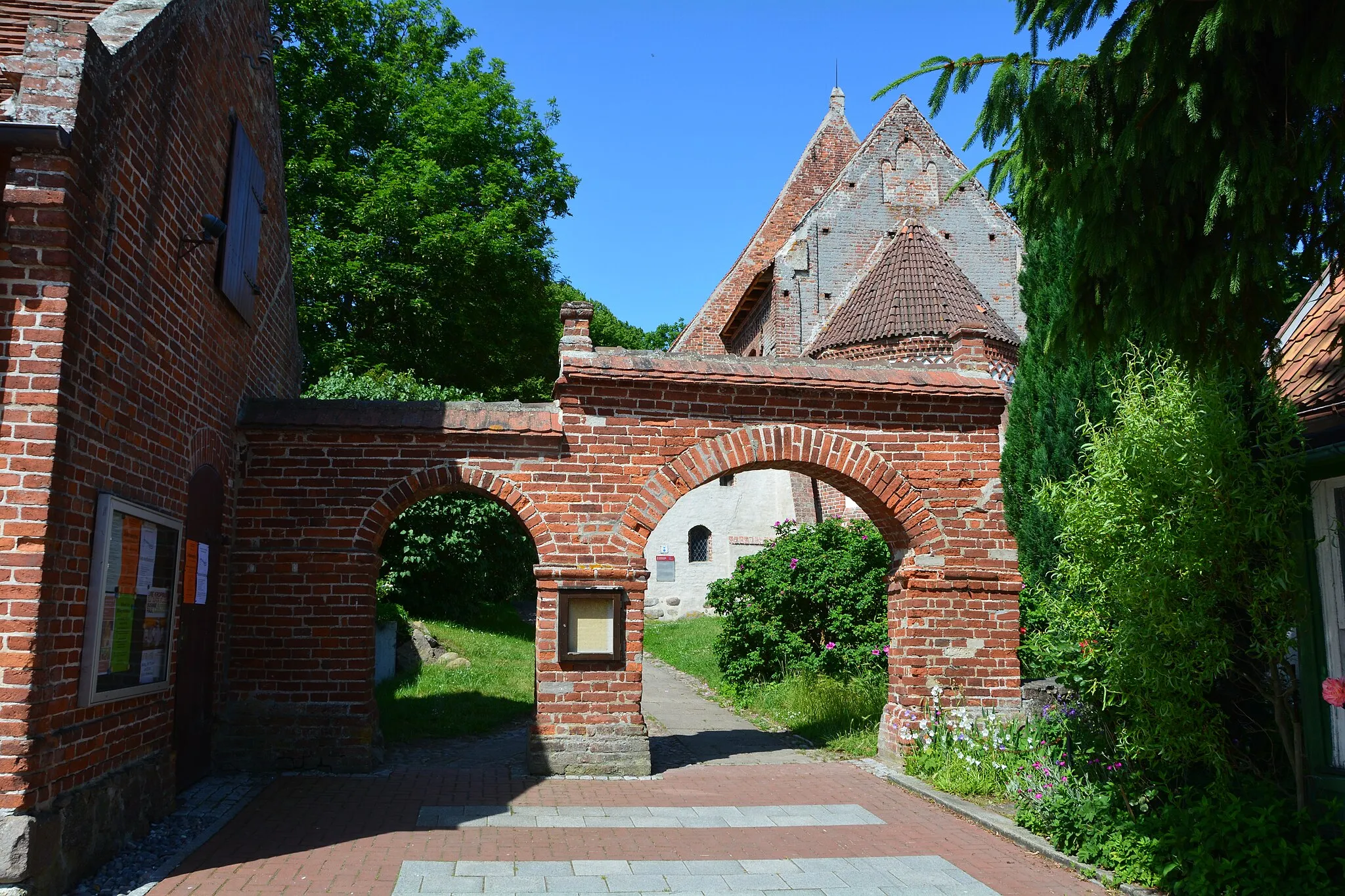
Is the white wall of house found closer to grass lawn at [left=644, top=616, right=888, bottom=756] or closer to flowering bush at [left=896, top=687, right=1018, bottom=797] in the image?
grass lawn at [left=644, top=616, right=888, bottom=756]

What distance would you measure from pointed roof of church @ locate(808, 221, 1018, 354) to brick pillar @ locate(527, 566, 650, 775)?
1180cm

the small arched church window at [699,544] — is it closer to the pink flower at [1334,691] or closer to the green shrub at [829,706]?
the green shrub at [829,706]

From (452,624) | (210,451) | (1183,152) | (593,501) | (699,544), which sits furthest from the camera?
(699,544)

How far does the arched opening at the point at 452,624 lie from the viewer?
41.1 ft

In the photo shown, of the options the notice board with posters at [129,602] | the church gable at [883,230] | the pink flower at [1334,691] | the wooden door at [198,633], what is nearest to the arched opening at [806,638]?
the wooden door at [198,633]

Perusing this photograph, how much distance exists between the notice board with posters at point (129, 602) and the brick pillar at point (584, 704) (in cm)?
312

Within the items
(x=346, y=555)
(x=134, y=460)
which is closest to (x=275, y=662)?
(x=346, y=555)

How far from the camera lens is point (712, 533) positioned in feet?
88.4

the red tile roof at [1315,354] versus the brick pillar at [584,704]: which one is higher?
the red tile roof at [1315,354]

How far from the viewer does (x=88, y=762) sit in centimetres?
591

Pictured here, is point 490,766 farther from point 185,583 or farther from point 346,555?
point 185,583

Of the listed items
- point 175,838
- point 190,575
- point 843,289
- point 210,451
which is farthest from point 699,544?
point 175,838

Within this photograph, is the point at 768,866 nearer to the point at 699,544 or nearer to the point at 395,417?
the point at 395,417

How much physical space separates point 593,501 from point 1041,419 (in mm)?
5684
